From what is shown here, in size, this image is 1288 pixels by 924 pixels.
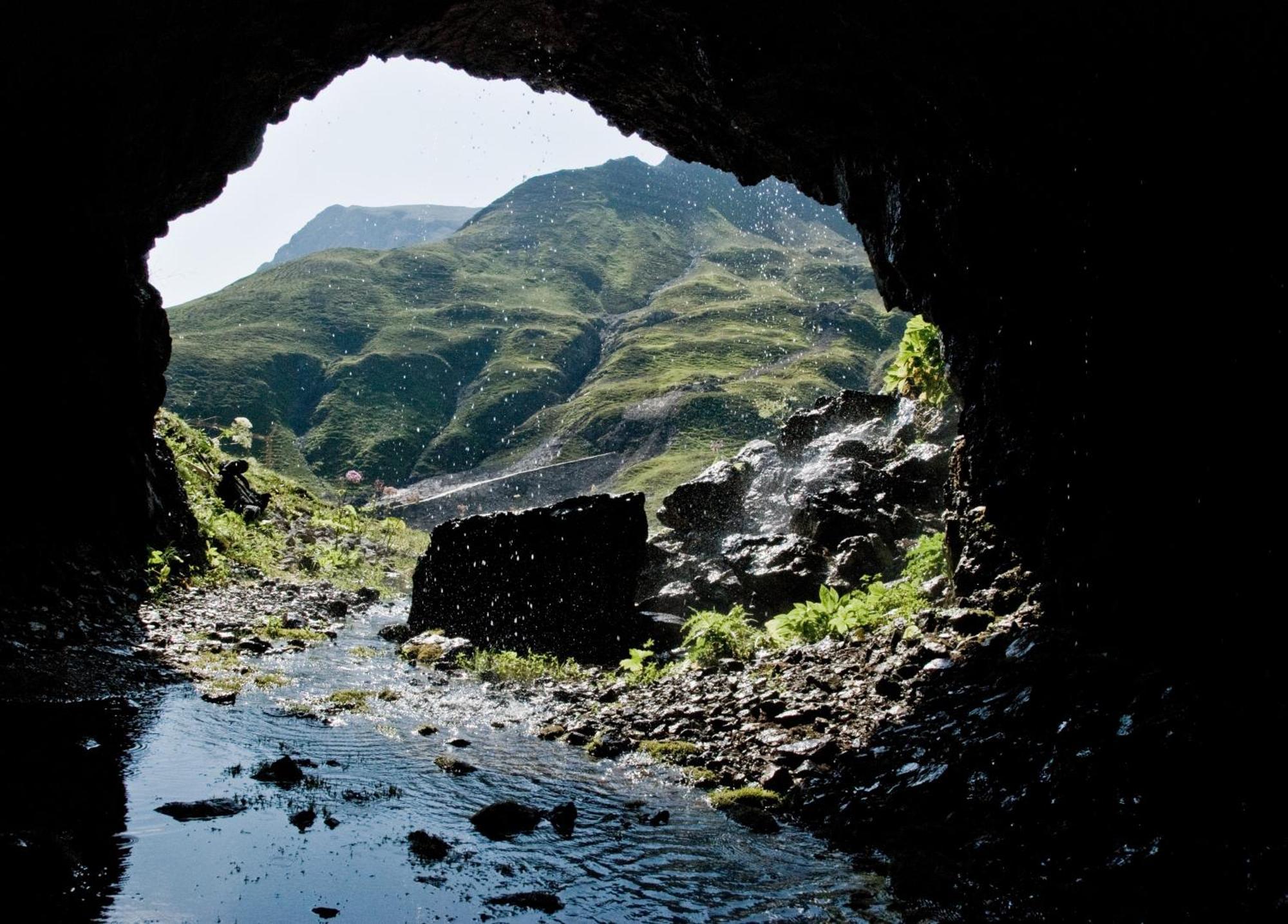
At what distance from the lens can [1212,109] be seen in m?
6.09

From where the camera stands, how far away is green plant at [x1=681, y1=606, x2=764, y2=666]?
1415 cm

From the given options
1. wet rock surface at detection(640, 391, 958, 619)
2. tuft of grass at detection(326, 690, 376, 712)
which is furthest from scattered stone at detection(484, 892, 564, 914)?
wet rock surface at detection(640, 391, 958, 619)

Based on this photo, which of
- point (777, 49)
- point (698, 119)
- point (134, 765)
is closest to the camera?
point (134, 765)

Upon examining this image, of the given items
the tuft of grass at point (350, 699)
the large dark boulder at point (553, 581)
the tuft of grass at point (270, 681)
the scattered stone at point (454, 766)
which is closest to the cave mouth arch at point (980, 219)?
the tuft of grass at point (270, 681)

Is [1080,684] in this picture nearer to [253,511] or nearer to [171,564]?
[171,564]

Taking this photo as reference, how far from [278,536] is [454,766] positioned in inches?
974

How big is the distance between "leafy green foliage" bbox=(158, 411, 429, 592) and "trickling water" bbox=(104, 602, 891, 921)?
1095 cm

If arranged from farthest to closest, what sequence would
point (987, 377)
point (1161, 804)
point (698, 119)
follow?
point (698, 119)
point (987, 377)
point (1161, 804)

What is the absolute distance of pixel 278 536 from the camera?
2995 centimetres

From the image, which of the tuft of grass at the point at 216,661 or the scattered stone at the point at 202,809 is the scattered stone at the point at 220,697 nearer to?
the tuft of grass at the point at 216,661

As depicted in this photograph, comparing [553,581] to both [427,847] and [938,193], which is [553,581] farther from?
[427,847]

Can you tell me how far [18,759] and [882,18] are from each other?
11.0 meters

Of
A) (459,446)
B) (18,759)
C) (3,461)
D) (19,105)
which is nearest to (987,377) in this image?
(18,759)

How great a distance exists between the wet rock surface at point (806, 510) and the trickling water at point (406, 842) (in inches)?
401
